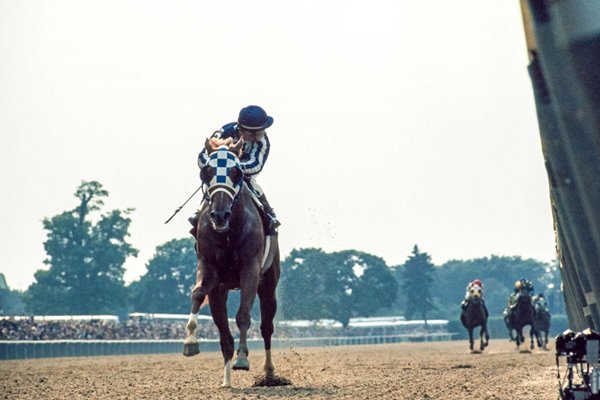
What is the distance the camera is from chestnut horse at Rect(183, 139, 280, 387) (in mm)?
11180

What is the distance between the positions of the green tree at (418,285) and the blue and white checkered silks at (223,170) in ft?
528

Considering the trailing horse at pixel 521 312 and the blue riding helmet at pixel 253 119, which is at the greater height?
the blue riding helmet at pixel 253 119

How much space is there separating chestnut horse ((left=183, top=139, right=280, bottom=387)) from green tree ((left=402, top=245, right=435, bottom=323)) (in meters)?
160

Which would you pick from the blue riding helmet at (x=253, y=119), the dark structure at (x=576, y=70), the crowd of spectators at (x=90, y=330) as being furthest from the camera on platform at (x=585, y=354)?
the crowd of spectators at (x=90, y=330)

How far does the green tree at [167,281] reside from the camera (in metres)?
138

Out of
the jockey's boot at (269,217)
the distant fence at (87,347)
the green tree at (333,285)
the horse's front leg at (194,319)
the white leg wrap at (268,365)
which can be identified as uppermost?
the green tree at (333,285)

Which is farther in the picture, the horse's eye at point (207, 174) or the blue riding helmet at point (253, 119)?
the blue riding helmet at point (253, 119)

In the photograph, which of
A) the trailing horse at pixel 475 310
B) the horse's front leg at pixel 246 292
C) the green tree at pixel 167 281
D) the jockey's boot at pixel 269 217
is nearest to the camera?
the horse's front leg at pixel 246 292

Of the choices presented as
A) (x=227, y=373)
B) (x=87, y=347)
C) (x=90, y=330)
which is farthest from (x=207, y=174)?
(x=90, y=330)

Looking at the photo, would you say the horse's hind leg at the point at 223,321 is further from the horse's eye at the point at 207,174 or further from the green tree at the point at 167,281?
the green tree at the point at 167,281

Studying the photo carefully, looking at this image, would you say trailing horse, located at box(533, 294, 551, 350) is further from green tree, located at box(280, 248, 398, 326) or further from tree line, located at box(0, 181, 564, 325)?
green tree, located at box(280, 248, 398, 326)

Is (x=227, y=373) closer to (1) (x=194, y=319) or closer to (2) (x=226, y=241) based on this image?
(1) (x=194, y=319)

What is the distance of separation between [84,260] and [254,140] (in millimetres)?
101165

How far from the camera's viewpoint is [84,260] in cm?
11144
